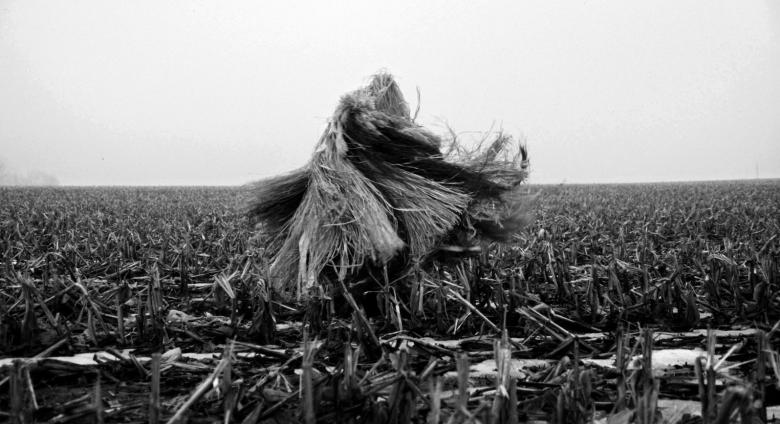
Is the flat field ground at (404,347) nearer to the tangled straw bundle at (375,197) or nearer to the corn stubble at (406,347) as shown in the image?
the corn stubble at (406,347)

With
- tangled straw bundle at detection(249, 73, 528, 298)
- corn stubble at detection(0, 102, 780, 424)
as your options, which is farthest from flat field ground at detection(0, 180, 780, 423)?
tangled straw bundle at detection(249, 73, 528, 298)

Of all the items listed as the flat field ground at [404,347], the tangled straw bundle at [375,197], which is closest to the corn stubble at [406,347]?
the flat field ground at [404,347]

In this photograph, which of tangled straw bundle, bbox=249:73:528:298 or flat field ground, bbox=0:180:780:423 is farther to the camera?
tangled straw bundle, bbox=249:73:528:298

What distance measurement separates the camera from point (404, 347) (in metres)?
2.86

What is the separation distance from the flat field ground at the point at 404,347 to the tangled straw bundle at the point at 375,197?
0.77 ft

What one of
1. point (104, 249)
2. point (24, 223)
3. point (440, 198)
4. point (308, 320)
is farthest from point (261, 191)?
point (24, 223)

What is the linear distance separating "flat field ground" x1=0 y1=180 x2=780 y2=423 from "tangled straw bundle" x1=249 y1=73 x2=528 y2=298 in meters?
0.24

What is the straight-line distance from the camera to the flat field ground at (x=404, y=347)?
6.50ft

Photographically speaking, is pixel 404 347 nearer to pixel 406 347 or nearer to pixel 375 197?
pixel 406 347

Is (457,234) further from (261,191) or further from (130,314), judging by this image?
(130,314)

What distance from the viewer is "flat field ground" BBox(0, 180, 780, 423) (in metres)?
1.98

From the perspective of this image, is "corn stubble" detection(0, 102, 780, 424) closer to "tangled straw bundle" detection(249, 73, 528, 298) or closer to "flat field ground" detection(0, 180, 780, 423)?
"flat field ground" detection(0, 180, 780, 423)

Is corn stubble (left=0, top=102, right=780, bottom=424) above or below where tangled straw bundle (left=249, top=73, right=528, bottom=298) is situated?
below

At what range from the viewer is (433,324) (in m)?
3.78
